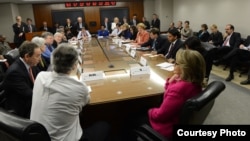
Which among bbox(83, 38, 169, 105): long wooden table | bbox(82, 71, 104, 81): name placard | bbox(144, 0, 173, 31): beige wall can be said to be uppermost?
bbox(144, 0, 173, 31): beige wall

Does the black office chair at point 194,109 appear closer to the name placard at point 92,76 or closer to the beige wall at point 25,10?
the name placard at point 92,76

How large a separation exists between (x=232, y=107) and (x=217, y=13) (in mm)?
4812

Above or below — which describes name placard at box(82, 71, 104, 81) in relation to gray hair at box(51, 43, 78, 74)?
below

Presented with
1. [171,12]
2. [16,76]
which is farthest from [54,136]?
[171,12]

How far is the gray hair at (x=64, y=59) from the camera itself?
1354mm

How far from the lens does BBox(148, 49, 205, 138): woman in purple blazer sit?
1400 millimetres

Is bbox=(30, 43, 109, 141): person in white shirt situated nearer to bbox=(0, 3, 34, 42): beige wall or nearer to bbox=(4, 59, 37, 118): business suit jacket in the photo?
bbox=(4, 59, 37, 118): business suit jacket

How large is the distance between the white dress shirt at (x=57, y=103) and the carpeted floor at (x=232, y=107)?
1.91m

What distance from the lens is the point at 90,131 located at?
5.50 feet

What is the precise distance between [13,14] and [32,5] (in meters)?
1.52

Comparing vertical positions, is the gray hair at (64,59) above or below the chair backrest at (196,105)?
above

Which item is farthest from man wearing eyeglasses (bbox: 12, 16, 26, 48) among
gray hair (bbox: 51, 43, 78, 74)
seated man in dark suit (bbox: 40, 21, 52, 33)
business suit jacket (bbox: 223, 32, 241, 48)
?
gray hair (bbox: 51, 43, 78, 74)

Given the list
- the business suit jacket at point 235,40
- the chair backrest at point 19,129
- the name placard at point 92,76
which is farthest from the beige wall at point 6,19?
the chair backrest at point 19,129

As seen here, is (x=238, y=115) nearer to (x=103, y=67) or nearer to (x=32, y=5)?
(x=103, y=67)
